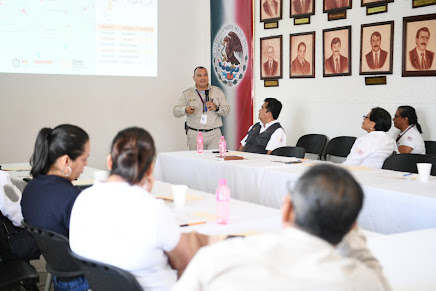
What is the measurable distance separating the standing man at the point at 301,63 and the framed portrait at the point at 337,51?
11.5 inches

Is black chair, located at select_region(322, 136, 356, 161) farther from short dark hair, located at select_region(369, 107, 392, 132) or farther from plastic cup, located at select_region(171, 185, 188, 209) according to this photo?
plastic cup, located at select_region(171, 185, 188, 209)

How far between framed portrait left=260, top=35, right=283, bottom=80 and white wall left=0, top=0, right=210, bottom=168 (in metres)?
1.19

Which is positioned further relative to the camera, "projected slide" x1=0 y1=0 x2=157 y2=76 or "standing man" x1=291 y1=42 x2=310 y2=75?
"standing man" x1=291 y1=42 x2=310 y2=75

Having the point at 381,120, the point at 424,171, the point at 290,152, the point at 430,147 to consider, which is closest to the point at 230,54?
the point at 290,152

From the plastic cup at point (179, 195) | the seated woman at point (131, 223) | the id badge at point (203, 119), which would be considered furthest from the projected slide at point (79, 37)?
the seated woman at point (131, 223)

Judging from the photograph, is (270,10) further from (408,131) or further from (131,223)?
(131,223)

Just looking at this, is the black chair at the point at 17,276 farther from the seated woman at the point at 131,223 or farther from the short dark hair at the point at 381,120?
the short dark hair at the point at 381,120

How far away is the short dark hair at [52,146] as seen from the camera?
95.4 inches

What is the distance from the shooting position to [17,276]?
96.5 inches

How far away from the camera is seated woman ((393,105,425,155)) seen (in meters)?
4.93

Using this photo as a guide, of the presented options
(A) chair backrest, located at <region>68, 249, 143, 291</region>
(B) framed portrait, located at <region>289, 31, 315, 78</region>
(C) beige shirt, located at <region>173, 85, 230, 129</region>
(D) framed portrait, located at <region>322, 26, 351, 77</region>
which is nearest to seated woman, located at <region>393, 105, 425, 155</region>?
(D) framed portrait, located at <region>322, 26, 351, 77</region>

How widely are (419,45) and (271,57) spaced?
6.94ft

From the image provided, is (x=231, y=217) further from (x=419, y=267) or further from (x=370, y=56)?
(x=370, y=56)

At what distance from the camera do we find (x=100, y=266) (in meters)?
1.68
